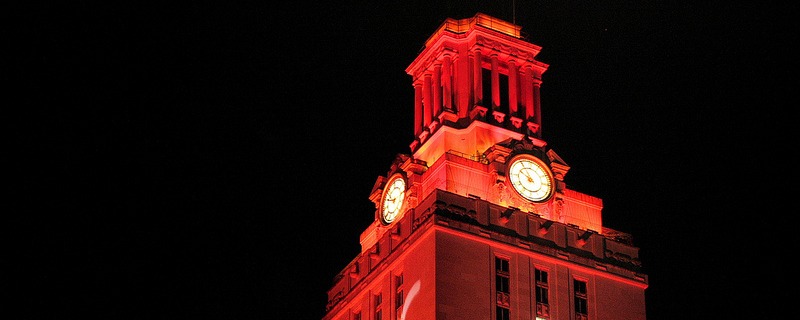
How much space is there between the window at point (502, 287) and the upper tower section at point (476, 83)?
1042 cm

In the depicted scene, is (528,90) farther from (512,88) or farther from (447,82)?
(447,82)

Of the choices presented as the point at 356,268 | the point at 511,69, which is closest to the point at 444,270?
the point at 356,268

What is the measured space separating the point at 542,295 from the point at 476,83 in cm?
1779

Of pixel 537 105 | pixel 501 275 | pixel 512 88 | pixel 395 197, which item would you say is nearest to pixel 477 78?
pixel 512 88

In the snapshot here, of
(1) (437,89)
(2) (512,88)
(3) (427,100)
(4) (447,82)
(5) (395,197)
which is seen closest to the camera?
(5) (395,197)

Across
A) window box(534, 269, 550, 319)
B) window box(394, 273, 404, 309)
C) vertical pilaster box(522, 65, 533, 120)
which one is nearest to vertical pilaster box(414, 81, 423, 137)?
vertical pilaster box(522, 65, 533, 120)

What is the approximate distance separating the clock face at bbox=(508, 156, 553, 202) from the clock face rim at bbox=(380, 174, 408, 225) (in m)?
7.48

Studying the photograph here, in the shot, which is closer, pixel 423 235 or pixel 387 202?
pixel 423 235

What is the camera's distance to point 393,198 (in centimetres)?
13112

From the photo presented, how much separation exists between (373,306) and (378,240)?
496cm

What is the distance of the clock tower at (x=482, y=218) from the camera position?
121188 millimetres

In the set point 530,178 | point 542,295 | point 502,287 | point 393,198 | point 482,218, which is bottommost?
point 502,287

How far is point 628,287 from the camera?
126 m

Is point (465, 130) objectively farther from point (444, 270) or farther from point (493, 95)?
point (444, 270)
